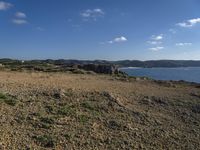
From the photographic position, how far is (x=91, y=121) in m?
12.4

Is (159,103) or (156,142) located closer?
(156,142)

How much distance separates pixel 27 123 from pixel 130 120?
12.2 ft

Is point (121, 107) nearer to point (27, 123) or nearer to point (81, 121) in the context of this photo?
point (81, 121)

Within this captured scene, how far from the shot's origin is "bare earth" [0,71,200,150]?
1068 centimetres

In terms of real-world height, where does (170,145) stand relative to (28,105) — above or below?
below

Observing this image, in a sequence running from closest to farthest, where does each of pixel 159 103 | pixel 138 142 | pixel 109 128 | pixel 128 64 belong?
1. pixel 138 142
2. pixel 109 128
3. pixel 159 103
4. pixel 128 64

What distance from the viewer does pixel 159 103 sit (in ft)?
54.1

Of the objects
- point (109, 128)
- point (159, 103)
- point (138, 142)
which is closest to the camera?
point (138, 142)

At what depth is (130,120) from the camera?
13242 mm

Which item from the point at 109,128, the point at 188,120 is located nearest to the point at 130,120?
the point at 109,128

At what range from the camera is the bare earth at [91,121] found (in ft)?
35.0

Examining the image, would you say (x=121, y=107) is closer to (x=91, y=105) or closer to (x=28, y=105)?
(x=91, y=105)

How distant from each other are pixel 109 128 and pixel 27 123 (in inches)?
103

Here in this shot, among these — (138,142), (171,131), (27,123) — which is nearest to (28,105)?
(27,123)
